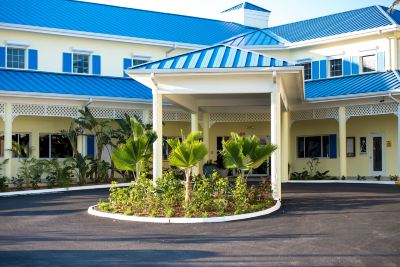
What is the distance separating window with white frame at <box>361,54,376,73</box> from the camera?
25.0 meters

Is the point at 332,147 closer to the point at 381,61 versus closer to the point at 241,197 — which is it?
the point at 381,61

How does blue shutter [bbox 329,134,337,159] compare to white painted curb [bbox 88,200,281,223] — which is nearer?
white painted curb [bbox 88,200,281,223]

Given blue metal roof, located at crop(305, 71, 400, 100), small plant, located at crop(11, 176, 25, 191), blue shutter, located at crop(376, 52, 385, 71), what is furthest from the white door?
small plant, located at crop(11, 176, 25, 191)

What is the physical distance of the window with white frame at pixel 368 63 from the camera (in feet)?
82.0

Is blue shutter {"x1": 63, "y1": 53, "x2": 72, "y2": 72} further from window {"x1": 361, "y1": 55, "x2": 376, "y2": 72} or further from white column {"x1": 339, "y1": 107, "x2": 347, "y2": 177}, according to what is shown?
window {"x1": 361, "y1": 55, "x2": 376, "y2": 72}

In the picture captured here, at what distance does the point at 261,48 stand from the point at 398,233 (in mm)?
17949

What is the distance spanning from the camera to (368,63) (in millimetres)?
25219

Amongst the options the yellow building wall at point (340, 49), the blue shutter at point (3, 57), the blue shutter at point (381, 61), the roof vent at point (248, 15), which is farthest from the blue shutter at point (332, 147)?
the blue shutter at point (3, 57)

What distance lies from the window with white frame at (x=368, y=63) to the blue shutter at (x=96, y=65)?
12028mm

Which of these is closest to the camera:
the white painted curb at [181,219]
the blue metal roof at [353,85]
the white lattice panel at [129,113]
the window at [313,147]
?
the white painted curb at [181,219]

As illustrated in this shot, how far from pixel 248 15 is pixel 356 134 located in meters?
12.3

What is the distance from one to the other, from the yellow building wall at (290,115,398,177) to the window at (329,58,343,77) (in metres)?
2.25

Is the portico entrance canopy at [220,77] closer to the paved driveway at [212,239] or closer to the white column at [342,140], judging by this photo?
the paved driveway at [212,239]

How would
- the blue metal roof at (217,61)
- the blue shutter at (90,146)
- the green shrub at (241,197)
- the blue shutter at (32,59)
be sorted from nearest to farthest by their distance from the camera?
the green shrub at (241,197)
the blue metal roof at (217,61)
the blue shutter at (90,146)
the blue shutter at (32,59)
